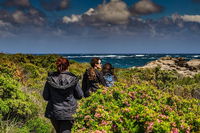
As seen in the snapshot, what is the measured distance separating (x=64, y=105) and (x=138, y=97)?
1.85m

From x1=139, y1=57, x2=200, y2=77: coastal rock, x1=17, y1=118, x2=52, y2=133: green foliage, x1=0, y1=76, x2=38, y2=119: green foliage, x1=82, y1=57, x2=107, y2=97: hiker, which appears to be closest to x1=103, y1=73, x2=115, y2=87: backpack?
x1=82, y1=57, x2=107, y2=97: hiker

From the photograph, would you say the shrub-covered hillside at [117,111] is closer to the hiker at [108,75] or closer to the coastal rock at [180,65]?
the hiker at [108,75]

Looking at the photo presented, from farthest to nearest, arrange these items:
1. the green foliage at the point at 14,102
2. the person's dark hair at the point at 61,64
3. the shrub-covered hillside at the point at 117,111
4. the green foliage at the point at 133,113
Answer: the green foliage at the point at 14,102 → the person's dark hair at the point at 61,64 → the shrub-covered hillside at the point at 117,111 → the green foliage at the point at 133,113

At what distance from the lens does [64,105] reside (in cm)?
543

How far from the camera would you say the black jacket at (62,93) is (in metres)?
5.36

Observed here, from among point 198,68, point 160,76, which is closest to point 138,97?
point 160,76

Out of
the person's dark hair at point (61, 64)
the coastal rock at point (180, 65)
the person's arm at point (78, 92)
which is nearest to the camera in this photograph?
the person's dark hair at point (61, 64)

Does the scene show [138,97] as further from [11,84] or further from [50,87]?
[11,84]

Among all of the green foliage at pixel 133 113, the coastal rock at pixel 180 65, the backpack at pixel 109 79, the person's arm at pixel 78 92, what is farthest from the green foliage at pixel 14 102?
the coastal rock at pixel 180 65

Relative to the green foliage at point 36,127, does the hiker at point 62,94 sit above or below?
above

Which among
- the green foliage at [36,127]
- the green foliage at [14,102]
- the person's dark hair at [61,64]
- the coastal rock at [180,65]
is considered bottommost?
the coastal rock at [180,65]

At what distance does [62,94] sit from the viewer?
17.8 ft

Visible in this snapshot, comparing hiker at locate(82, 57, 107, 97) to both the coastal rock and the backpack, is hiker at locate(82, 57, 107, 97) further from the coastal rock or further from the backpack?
the coastal rock

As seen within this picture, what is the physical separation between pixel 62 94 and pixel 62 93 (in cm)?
3
